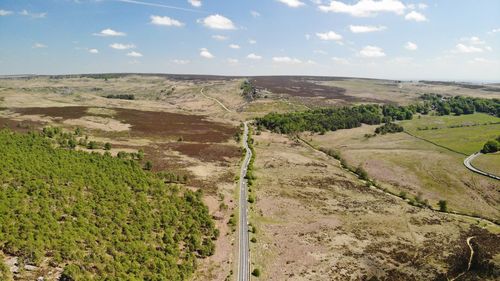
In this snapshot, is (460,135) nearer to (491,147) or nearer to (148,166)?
(491,147)

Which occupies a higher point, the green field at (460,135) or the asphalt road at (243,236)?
the green field at (460,135)

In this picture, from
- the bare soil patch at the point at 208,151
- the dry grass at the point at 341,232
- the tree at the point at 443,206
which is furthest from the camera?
the bare soil patch at the point at 208,151

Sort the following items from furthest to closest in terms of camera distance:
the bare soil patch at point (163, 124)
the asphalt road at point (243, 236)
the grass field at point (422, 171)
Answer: the bare soil patch at point (163, 124), the grass field at point (422, 171), the asphalt road at point (243, 236)

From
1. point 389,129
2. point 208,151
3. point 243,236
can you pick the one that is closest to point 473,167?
point 389,129

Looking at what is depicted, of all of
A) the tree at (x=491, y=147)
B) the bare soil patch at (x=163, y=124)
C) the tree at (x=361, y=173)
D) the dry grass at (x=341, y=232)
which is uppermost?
the bare soil patch at (x=163, y=124)

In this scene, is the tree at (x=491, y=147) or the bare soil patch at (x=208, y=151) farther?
the tree at (x=491, y=147)

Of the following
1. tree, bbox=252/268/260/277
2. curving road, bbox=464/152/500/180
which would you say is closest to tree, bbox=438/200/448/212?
curving road, bbox=464/152/500/180

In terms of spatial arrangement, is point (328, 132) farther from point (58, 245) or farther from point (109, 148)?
point (58, 245)

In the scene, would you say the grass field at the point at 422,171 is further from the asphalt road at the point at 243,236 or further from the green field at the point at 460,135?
the asphalt road at the point at 243,236

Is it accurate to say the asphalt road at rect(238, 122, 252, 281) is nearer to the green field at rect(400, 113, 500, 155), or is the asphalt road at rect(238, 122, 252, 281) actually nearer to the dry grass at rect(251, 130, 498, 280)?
the dry grass at rect(251, 130, 498, 280)

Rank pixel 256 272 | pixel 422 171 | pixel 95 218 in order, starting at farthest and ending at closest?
1. pixel 422 171
2. pixel 95 218
3. pixel 256 272

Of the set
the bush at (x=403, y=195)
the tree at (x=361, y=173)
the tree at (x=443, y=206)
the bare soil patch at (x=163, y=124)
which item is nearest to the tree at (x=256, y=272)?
the bush at (x=403, y=195)
